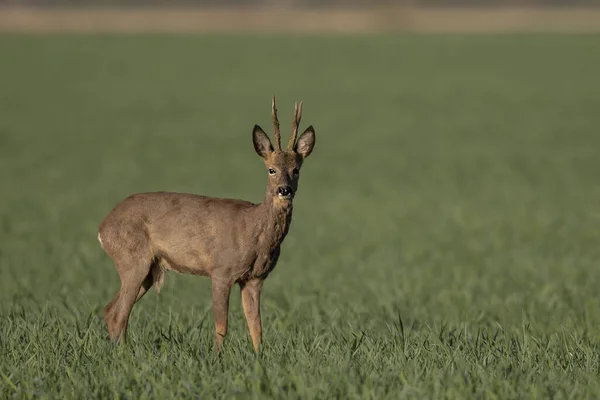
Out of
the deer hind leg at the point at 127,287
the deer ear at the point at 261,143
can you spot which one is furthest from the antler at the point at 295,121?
the deer hind leg at the point at 127,287

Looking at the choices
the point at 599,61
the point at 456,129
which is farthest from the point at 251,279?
the point at 599,61

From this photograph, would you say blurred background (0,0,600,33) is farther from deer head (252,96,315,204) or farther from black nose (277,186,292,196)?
black nose (277,186,292,196)

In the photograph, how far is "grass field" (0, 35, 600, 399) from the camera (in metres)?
6.73

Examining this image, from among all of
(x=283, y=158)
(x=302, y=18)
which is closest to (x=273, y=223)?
(x=283, y=158)

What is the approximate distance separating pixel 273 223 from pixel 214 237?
353mm

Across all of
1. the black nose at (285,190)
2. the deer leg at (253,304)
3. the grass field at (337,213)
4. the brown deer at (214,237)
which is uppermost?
the black nose at (285,190)

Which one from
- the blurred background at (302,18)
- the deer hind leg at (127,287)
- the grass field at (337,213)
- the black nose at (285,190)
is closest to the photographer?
the black nose at (285,190)

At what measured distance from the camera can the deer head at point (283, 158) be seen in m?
6.43

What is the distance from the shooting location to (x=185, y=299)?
35.5 feet

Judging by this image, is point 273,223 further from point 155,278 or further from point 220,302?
point 155,278

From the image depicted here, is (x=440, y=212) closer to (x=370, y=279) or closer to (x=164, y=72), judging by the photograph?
(x=370, y=279)

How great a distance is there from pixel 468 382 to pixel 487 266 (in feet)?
24.6

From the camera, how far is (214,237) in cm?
674

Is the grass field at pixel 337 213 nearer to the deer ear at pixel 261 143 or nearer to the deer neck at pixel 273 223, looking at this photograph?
the deer neck at pixel 273 223
